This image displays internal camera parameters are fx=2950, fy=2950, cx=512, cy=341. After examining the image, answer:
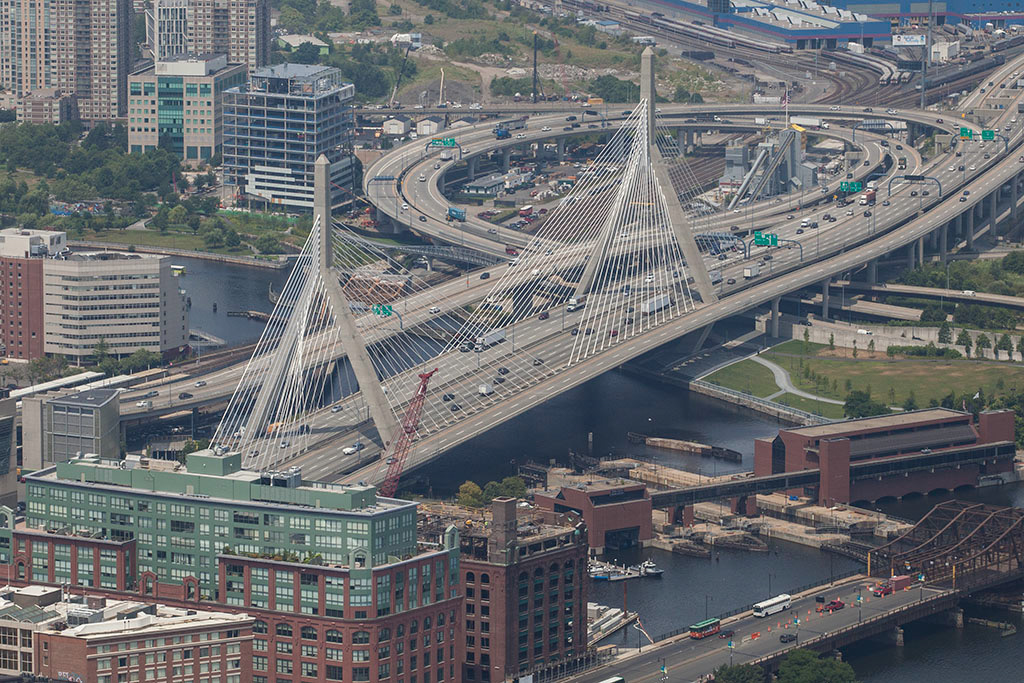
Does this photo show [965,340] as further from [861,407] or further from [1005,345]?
[861,407]

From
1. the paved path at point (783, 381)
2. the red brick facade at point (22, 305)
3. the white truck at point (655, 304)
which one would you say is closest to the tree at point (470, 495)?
the paved path at point (783, 381)

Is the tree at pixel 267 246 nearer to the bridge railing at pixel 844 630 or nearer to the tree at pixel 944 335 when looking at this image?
the tree at pixel 944 335

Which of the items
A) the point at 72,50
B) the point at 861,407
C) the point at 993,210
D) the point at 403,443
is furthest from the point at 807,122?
the point at 403,443

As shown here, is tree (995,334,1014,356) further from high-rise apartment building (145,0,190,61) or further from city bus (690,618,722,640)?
high-rise apartment building (145,0,190,61)

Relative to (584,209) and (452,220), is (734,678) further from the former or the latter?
(452,220)

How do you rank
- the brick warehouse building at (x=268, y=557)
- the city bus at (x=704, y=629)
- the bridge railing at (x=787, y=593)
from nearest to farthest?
the brick warehouse building at (x=268, y=557), the city bus at (x=704, y=629), the bridge railing at (x=787, y=593)
